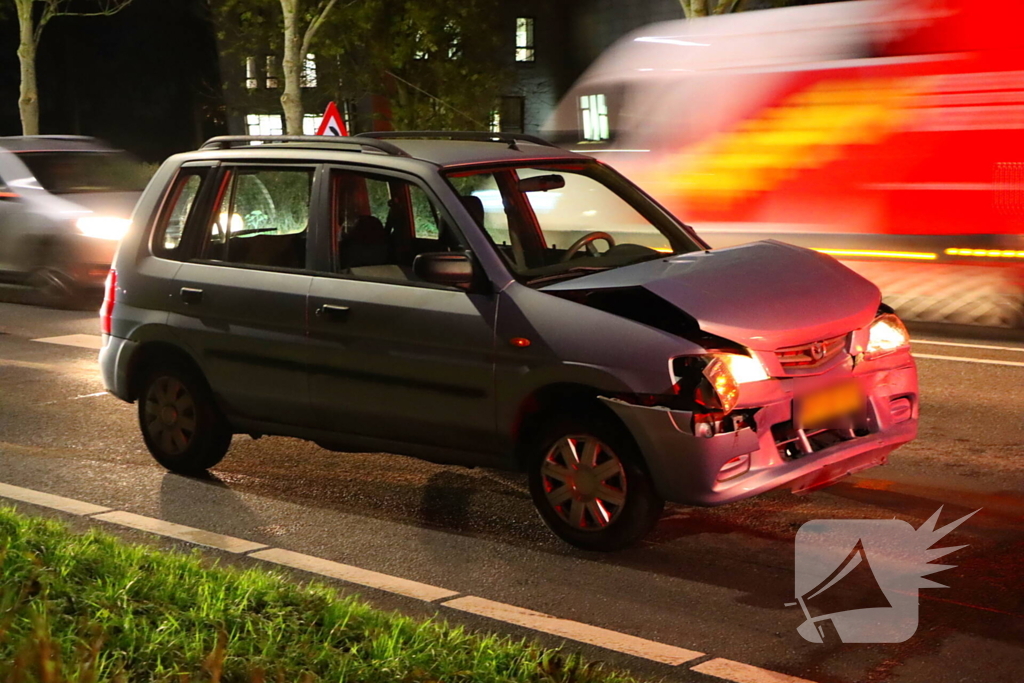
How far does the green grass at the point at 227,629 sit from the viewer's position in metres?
4.23

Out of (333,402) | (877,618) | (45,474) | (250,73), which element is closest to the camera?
(877,618)

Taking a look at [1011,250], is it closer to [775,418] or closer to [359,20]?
[775,418]

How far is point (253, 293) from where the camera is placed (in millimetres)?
6977

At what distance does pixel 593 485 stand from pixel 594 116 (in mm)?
11167

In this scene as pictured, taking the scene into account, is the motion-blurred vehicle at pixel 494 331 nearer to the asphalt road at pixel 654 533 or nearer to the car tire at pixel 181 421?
the car tire at pixel 181 421

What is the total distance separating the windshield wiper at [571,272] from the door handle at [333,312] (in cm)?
95

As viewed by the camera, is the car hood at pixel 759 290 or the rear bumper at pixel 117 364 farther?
the rear bumper at pixel 117 364

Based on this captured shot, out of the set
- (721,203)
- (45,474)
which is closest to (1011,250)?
(721,203)

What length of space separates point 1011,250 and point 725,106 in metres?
3.46

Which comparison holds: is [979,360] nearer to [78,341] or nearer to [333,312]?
[333,312]

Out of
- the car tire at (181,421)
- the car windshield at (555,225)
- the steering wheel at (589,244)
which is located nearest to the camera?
the car windshield at (555,225)

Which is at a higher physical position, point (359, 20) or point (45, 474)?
point (359, 20)

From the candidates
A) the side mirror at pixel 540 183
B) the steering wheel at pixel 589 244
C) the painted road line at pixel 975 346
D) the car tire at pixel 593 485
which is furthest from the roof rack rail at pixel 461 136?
the painted road line at pixel 975 346

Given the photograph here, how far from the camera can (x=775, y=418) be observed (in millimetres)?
5652
